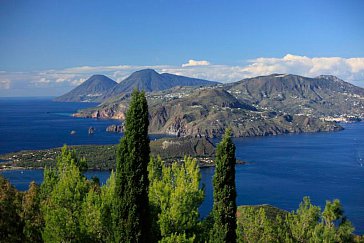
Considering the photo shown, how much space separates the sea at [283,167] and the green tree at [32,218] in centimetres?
4362

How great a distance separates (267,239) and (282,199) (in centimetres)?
5278

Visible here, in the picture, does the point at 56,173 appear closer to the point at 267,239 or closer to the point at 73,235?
the point at 73,235

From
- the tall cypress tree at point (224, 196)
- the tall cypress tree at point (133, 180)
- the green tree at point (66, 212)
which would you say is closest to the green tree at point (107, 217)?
the green tree at point (66, 212)

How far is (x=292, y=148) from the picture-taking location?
130750 mm

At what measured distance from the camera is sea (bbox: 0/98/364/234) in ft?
231

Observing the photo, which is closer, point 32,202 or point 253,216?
point 32,202

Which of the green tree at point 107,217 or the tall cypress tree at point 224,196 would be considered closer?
the tall cypress tree at point 224,196

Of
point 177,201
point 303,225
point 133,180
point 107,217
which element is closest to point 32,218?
point 107,217

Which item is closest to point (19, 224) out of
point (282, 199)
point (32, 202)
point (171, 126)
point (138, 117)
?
point (32, 202)

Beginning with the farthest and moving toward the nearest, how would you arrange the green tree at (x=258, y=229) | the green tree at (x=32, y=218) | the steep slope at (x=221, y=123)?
the steep slope at (x=221, y=123)
the green tree at (x=258, y=229)
the green tree at (x=32, y=218)

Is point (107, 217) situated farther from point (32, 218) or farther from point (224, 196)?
point (224, 196)

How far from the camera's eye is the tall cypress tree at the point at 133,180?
42.5ft

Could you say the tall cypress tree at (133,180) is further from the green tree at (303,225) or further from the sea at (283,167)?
the sea at (283,167)

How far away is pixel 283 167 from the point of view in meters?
97.9
